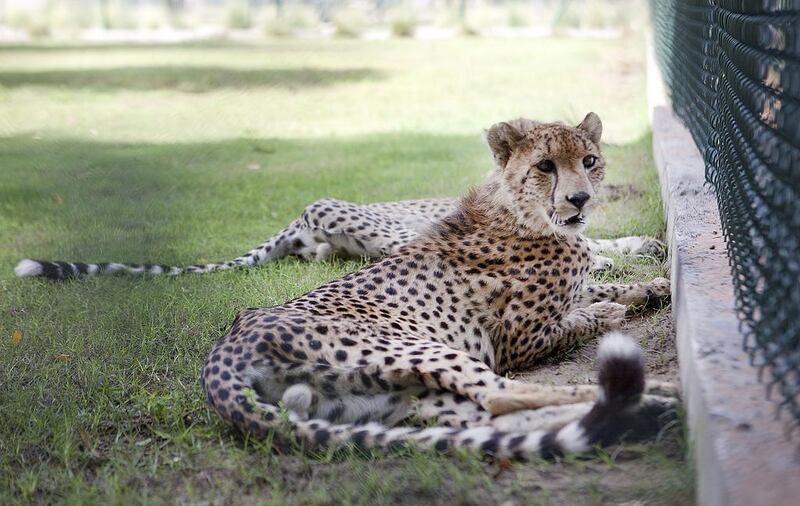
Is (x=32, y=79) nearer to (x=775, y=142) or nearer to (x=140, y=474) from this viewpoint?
(x=140, y=474)

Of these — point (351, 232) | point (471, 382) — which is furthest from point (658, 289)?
point (351, 232)

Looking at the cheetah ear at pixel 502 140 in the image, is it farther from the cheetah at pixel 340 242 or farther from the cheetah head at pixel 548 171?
the cheetah at pixel 340 242

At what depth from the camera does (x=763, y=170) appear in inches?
105

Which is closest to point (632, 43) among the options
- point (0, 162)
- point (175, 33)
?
point (175, 33)

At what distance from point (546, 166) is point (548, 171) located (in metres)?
0.02

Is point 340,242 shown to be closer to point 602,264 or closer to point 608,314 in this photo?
point 602,264

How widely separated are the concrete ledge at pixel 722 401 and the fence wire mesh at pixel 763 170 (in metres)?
0.05

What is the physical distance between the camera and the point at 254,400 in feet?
9.45

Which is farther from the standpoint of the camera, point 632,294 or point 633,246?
point 633,246

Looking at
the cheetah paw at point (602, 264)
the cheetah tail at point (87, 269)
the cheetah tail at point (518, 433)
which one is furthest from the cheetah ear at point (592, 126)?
the cheetah tail at point (87, 269)

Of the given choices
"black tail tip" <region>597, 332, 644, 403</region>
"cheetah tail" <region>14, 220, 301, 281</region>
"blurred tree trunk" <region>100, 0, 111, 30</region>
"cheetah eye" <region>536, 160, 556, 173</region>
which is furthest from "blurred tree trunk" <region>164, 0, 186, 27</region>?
"black tail tip" <region>597, 332, 644, 403</region>

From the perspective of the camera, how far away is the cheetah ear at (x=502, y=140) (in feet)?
12.7

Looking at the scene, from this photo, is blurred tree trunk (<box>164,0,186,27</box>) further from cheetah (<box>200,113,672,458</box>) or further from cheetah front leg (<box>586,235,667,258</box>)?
cheetah (<box>200,113,672,458</box>)

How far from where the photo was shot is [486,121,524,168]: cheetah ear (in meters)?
3.86
